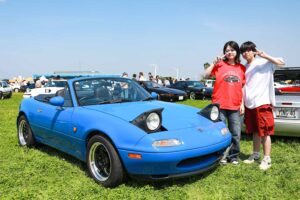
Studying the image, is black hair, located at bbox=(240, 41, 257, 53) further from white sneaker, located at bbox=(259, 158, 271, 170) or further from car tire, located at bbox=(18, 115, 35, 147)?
car tire, located at bbox=(18, 115, 35, 147)

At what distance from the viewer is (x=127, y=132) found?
3562mm

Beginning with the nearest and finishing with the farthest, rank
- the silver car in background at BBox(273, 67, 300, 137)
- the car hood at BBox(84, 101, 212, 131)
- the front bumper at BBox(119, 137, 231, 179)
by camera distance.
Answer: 1. the front bumper at BBox(119, 137, 231, 179)
2. the car hood at BBox(84, 101, 212, 131)
3. the silver car in background at BBox(273, 67, 300, 137)

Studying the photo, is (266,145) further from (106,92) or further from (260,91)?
(106,92)

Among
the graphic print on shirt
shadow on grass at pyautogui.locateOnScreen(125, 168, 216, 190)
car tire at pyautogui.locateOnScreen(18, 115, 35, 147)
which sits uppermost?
the graphic print on shirt

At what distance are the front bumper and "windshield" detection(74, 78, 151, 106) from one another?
123 cm

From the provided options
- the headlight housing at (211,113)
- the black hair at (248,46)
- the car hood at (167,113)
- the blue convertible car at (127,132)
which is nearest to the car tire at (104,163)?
the blue convertible car at (127,132)

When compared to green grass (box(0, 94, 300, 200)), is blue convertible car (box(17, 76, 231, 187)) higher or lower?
higher

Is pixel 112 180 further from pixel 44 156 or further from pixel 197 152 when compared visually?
pixel 44 156

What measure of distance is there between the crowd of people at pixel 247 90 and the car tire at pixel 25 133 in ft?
10.2

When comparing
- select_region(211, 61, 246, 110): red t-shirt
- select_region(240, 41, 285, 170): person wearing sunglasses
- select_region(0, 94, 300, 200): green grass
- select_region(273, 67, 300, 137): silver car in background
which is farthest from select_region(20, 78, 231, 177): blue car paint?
select_region(273, 67, 300, 137): silver car in background

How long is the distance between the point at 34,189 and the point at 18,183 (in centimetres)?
36

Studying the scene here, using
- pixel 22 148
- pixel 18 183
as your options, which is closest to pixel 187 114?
pixel 18 183

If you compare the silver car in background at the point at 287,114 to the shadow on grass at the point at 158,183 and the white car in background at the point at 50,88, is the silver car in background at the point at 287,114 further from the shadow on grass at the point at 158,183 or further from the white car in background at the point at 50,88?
the white car in background at the point at 50,88

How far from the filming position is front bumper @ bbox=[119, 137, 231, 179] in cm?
341
